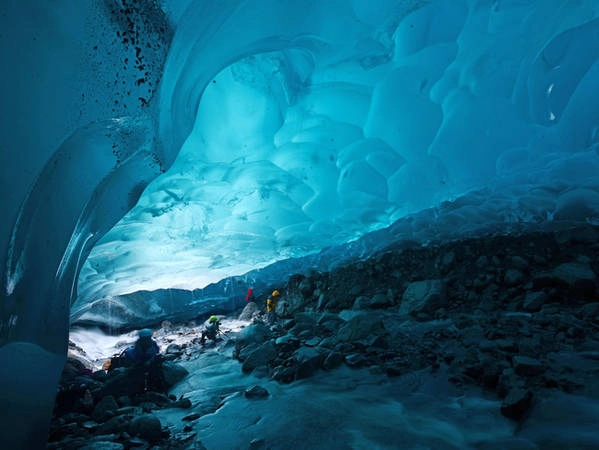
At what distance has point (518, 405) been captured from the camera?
6.41 feet

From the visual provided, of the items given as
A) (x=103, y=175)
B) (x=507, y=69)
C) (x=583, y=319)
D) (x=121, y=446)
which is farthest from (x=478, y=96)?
(x=121, y=446)

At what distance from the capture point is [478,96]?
4.75 meters

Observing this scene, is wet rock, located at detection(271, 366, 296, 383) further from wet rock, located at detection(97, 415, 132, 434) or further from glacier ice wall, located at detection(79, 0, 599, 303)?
glacier ice wall, located at detection(79, 0, 599, 303)

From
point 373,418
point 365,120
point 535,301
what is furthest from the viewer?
point 365,120

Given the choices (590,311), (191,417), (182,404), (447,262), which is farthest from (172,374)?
(590,311)

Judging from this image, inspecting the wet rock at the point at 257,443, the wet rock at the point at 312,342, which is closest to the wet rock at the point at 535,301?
the wet rock at the point at 312,342

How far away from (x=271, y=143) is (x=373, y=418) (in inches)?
160

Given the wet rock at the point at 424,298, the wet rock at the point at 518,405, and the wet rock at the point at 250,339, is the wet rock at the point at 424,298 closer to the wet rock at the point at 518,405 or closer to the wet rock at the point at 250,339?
the wet rock at the point at 250,339

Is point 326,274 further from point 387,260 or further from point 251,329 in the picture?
point 251,329

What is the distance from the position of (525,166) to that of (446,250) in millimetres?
2227

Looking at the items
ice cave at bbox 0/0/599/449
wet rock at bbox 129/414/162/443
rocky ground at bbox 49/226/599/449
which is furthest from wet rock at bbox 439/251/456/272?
wet rock at bbox 129/414/162/443

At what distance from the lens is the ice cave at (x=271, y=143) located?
1.73m

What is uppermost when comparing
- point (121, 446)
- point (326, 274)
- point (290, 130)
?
point (290, 130)

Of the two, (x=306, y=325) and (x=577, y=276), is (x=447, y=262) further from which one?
(x=306, y=325)
